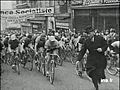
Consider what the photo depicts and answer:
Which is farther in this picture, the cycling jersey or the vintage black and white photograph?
the cycling jersey

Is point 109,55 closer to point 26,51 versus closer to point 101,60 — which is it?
point 26,51

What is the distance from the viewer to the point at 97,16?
87.2ft

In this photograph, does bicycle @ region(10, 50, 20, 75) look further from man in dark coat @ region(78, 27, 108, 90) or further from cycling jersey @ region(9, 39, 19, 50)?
man in dark coat @ region(78, 27, 108, 90)

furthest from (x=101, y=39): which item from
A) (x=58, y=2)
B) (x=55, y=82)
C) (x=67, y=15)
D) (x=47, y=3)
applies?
(x=47, y=3)

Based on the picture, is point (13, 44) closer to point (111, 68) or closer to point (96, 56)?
point (111, 68)

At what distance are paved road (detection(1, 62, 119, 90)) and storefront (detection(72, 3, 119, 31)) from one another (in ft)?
38.6

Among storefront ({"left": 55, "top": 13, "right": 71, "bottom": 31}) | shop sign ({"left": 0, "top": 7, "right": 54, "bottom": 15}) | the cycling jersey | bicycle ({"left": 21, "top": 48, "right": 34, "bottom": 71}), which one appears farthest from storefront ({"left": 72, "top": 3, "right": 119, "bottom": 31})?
the cycling jersey

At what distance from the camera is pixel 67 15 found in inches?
1224

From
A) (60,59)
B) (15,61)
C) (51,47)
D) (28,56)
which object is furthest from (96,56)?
(60,59)

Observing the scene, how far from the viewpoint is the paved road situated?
984cm

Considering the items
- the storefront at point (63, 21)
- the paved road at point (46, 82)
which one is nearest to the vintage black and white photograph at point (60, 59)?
the paved road at point (46, 82)

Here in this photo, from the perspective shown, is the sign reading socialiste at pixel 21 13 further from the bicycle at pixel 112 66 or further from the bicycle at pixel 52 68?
the bicycle at pixel 52 68

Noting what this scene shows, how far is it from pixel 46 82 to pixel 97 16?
16633mm

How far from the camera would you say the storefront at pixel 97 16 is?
944 inches
